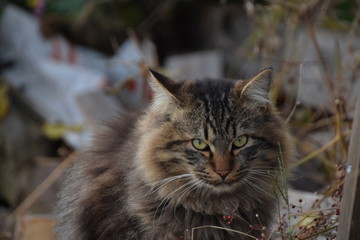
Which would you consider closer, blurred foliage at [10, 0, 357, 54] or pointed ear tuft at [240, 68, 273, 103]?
pointed ear tuft at [240, 68, 273, 103]

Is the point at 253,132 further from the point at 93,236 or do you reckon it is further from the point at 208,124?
the point at 93,236

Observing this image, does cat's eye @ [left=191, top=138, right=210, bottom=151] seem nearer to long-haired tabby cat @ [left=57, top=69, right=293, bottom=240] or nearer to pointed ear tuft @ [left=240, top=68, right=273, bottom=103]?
long-haired tabby cat @ [left=57, top=69, right=293, bottom=240]

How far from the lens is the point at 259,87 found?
2713 mm

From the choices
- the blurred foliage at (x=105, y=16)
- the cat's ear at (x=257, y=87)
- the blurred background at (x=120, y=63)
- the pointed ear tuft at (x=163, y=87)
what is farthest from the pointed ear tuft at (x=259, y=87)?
the blurred foliage at (x=105, y=16)

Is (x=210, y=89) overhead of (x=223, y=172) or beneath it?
overhead

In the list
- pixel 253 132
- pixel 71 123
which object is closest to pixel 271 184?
pixel 253 132

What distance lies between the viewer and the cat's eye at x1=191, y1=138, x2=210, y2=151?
2591 mm

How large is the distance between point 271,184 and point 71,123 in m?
3.17

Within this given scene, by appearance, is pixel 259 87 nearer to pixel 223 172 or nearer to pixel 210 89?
pixel 210 89

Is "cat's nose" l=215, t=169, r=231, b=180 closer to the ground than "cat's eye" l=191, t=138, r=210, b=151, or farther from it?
closer to the ground

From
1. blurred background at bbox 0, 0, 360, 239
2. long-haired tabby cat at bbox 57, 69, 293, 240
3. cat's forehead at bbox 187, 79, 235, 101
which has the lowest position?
blurred background at bbox 0, 0, 360, 239

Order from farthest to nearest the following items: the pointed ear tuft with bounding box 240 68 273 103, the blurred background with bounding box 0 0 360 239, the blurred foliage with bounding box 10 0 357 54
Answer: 1. the blurred foliage with bounding box 10 0 357 54
2. the blurred background with bounding box 0 0 360 239
3. the pointed ear tuft with bounding box 240 68 273 103

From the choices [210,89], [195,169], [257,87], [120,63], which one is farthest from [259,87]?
[120,63]

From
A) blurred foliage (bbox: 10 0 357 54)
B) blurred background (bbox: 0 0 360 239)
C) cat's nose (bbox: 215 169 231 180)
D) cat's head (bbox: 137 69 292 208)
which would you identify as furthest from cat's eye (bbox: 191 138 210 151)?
blurred foliage (bbox: 10 0 357 54)
